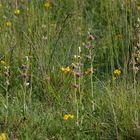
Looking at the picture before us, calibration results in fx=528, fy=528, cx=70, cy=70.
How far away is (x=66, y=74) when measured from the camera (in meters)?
3.51

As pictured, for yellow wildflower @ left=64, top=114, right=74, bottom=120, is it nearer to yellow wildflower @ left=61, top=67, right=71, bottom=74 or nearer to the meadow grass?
the meadow grass

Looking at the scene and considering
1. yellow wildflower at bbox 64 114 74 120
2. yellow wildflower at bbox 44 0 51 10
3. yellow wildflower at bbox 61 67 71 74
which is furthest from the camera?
yellow wildflower at bbox 44 0 51 10

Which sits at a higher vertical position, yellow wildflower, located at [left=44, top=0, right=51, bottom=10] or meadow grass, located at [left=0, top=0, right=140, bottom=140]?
yellow wildflower, located at [left=44, top=0, right=51, bottom=10]

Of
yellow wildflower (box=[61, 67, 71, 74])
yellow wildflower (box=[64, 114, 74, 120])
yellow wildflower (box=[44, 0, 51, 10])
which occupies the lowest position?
yellow wildflower (box=[64, 114, 74, 120])

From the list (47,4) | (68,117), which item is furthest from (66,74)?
(47,4)

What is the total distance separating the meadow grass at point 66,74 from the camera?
296 centimetres

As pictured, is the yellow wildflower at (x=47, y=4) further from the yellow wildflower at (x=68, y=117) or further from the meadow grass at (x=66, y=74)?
the yellow wildflower at (x=68, y=117)

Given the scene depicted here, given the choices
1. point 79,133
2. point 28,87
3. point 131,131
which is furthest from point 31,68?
point 131,131

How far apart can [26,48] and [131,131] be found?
129 centimetres

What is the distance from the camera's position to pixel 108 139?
2.90 meters

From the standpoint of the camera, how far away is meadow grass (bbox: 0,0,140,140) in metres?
2.96

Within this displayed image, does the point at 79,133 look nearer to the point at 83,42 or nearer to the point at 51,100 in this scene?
the point at 51,100

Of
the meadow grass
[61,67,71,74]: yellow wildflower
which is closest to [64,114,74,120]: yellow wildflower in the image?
the meadow grass

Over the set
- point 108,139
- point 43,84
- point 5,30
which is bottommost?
point 108,139
